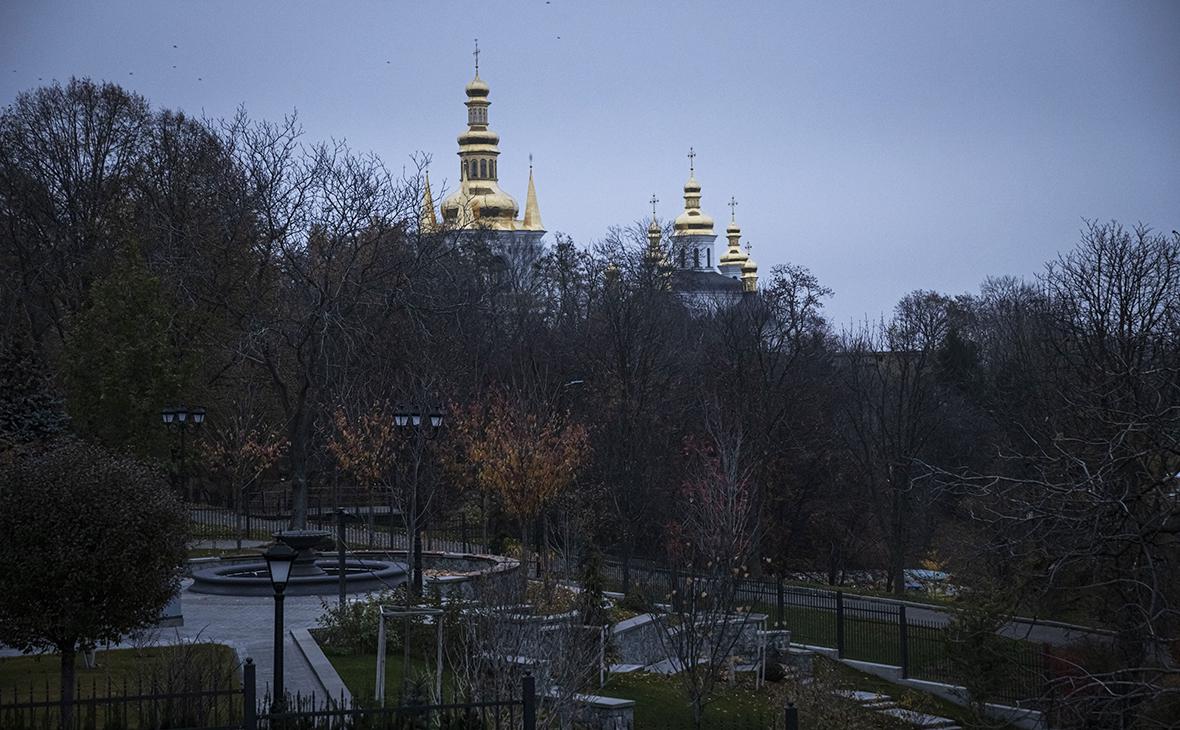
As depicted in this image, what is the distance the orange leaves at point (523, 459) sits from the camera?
85.6 feet

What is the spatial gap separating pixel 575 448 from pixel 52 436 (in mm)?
10215

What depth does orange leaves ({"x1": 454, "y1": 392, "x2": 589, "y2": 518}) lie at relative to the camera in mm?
26094

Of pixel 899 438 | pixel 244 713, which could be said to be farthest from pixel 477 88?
pixel 244 713

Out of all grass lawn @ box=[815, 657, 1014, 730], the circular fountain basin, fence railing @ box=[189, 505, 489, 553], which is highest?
fence railing @ box=[189, 505, 489, 553]

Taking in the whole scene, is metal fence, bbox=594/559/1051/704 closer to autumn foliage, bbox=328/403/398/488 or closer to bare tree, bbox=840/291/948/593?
autumn foliage, bbox=328/403/398/488

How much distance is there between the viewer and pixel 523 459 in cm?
2600

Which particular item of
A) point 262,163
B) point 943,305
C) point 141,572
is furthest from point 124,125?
point 943,305

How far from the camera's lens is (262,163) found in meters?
35.5

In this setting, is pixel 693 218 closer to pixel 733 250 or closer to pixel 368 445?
pixel 733 250

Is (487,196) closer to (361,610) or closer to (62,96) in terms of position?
(62,96)

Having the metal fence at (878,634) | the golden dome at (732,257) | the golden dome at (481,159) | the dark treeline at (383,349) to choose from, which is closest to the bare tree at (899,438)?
the dark treeline at (383,349)

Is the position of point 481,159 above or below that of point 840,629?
above

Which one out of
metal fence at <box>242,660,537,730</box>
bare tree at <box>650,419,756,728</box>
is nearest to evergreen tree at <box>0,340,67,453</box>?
bare tree at <box>650,419,756,728</box>

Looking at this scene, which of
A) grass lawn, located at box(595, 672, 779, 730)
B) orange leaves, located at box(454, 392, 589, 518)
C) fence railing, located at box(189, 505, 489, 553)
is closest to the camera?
grass lawn, located at box(595, 672, 779, 730)
